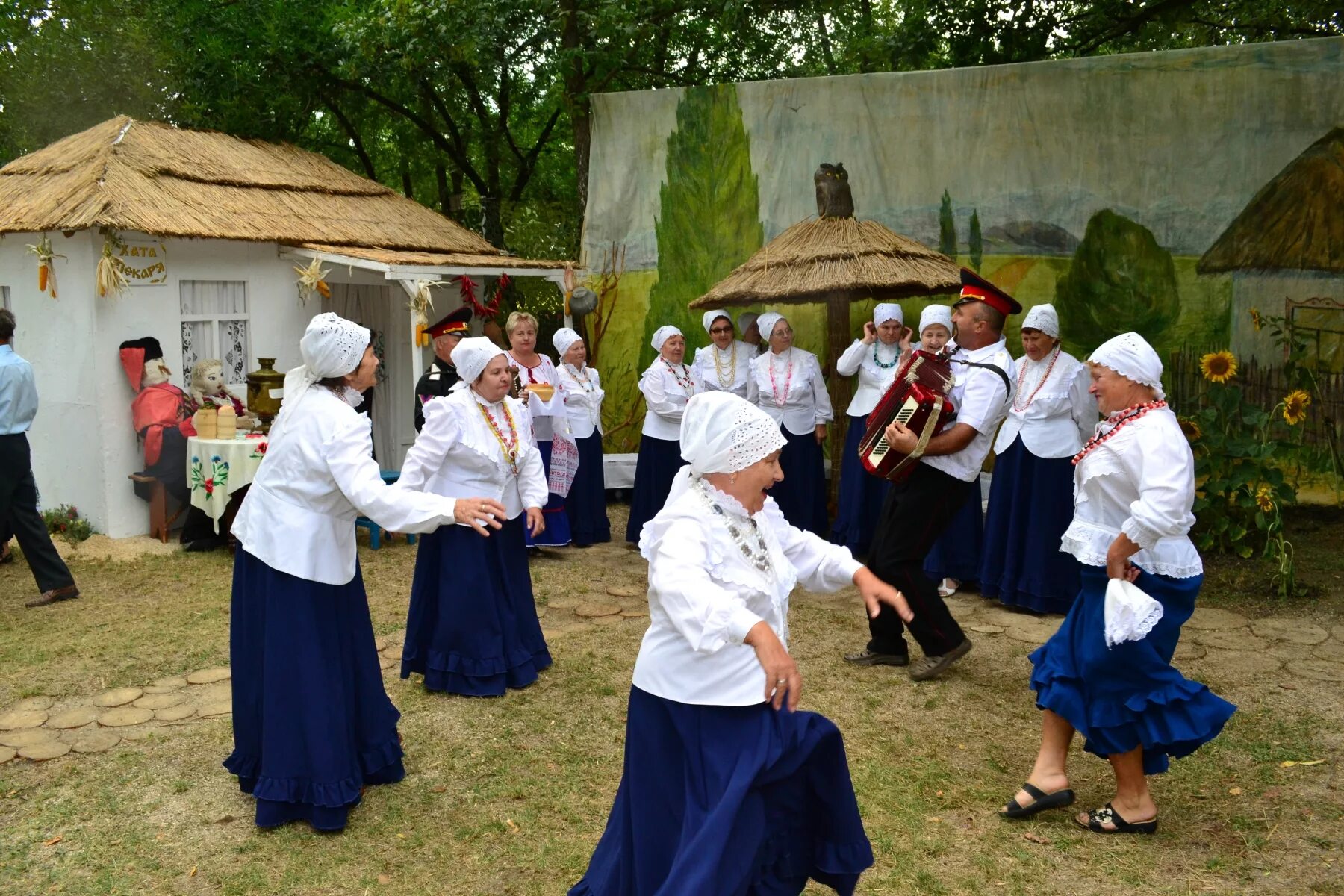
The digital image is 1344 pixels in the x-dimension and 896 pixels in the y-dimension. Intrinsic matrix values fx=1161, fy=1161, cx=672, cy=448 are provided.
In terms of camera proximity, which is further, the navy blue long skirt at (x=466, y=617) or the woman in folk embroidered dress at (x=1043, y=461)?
the woman in folk embroidered dress at (x=1043, y=461)

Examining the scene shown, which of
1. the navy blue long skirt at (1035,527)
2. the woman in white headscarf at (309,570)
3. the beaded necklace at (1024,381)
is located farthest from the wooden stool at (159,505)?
the beaded necklace at (1024,381)

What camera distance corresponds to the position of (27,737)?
5.32 m

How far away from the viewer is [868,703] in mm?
5684

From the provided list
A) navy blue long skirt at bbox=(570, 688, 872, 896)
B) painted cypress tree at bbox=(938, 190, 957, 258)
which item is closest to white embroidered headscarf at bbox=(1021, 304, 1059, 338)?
painted cypress tree at bbox=(938, 190, 957, 258)

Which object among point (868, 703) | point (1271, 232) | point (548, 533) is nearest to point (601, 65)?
point (548, 533)

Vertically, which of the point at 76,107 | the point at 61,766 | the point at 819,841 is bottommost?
the point at 61,766

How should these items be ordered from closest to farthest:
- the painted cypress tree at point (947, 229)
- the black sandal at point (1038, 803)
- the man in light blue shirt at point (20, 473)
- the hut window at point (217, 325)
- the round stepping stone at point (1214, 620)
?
the black sandal at point (1038, 803) < the round stepping stone at point (1214, 620) < the man in light blue shirt at point (20, 473) < the hut window at point (217, 325) < the painted cypress tree at point (947, 229)

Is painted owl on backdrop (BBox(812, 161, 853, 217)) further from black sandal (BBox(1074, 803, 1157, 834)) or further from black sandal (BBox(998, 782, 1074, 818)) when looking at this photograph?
black sandal (BBox(1074, 803, 1157, 834))

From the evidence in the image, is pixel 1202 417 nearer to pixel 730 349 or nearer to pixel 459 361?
pixel 730 349

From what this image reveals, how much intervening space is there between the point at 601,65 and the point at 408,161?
585 centimetres

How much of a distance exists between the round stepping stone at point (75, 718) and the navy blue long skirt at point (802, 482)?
16.5 ft

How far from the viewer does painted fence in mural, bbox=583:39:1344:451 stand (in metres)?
9.02

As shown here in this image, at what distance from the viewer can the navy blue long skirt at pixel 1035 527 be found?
7195 mm

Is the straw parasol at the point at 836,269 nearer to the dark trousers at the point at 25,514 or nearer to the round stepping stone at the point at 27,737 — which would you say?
the dark trousers at the point at 25,514
